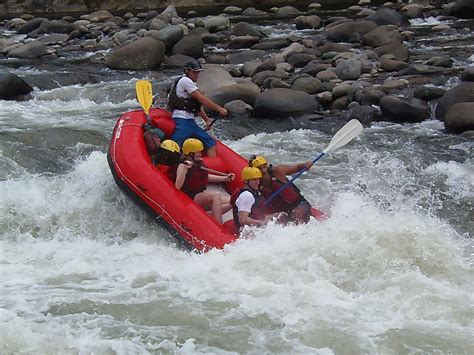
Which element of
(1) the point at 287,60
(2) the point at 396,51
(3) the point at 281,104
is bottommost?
(1) the point at 287,60

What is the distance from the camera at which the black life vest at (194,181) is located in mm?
6633

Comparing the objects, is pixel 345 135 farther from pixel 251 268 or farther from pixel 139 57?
pixel 139 57

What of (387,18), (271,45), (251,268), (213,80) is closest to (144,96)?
(251,268)

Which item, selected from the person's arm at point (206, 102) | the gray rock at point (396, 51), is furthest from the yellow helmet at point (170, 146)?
the gray rock at point (396, 51)

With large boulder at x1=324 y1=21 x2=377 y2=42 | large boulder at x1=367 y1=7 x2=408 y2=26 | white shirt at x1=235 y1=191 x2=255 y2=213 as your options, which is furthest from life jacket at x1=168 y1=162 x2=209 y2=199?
large boulder at x1=367 y1=7 x2=408 y2=26

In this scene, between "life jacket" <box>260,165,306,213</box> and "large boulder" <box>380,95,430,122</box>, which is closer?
"life jacket" <box>260,165,306,213</box>

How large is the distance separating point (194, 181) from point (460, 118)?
432cm

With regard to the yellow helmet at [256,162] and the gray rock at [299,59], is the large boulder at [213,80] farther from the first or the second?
the yellow helmet at [256,162]

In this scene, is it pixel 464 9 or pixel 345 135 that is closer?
pixel 345 135

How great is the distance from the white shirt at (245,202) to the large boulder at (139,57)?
7.94 m

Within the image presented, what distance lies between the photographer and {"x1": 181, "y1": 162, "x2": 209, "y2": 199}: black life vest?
6.63m

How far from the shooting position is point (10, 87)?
450 inches

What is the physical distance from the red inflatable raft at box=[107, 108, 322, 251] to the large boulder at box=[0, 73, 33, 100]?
4129 mm

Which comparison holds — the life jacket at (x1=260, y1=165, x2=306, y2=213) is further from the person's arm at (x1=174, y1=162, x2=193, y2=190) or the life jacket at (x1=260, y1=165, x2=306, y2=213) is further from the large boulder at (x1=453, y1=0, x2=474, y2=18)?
the large boulder at (x1=453, y1=0, x2=474, y2=18)
